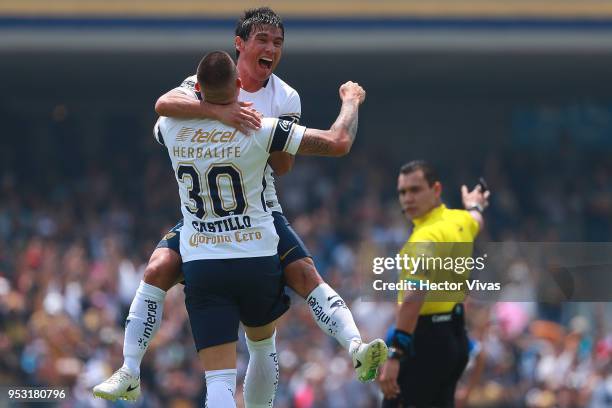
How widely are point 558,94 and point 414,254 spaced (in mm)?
15296

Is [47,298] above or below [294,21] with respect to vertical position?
below

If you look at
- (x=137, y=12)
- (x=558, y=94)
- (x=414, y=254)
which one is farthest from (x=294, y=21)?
(x=414, y=254)

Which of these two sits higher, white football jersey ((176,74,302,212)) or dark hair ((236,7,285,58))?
dark hair ((236,7,285,58))

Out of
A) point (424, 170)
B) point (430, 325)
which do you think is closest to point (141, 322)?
point (430, 325)

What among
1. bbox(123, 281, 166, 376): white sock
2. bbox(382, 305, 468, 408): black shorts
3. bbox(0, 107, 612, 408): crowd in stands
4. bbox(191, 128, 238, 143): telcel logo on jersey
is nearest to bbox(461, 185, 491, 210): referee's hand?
bbox(382, 305, 468, 408): black shorts

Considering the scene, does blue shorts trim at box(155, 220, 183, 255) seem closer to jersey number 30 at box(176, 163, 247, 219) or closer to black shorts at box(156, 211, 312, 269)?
black shorts at box(156, 211, 312, 269)

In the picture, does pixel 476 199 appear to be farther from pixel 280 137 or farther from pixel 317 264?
pixel 317 264

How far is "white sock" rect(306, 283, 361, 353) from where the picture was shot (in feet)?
24.2

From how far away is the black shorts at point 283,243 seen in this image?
24.7 feet

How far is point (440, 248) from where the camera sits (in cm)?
923

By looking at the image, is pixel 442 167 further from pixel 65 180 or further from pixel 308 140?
pixel 308 140

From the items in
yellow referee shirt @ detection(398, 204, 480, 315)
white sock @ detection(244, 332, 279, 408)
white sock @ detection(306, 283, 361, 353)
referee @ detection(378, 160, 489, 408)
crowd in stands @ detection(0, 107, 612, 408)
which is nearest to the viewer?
white sock @ detection(306, 283, 361, 353)

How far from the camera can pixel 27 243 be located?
18516 millimetres

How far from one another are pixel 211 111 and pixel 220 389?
155 centimetres
